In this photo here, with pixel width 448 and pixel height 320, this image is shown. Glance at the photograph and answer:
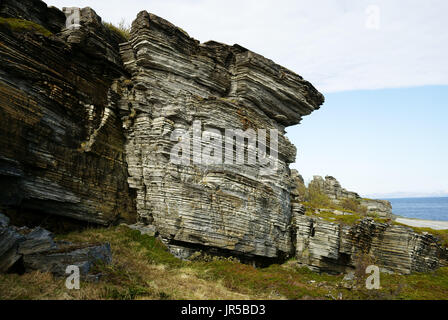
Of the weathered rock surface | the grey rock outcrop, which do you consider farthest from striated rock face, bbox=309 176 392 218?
the grey rock outcrop

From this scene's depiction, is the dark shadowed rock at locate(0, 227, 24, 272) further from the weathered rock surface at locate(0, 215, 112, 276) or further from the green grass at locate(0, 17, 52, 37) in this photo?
the green grass at locate(0, 17, 52, 37)

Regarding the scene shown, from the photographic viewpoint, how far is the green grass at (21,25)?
48.7 feet

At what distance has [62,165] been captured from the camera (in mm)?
15984

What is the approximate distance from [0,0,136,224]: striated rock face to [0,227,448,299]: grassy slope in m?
2.45

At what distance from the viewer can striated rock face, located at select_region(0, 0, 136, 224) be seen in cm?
1398

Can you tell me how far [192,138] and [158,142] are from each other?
2.35m

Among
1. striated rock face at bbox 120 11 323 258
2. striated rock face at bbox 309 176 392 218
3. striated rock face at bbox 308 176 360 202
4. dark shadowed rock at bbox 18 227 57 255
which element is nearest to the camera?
dark shadowed rock at bbox 18 227 57 255

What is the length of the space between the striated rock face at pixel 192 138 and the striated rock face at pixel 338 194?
28.5 metres

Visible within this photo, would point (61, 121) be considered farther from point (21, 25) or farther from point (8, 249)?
point (8, 249)

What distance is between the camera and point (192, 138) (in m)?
20.1

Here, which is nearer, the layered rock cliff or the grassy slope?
the grassy slope

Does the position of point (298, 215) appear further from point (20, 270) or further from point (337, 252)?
point (20, 270)
